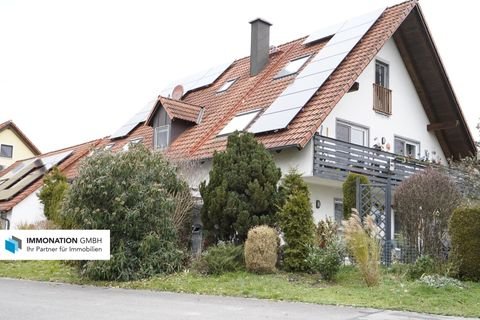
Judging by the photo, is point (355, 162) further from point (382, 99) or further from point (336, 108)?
point (382, 99)

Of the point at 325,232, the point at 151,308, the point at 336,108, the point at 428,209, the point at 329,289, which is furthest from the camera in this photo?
the point at 336,108

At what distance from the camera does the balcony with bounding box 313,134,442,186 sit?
1762cm

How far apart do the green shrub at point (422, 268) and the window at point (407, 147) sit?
9976 millimetres

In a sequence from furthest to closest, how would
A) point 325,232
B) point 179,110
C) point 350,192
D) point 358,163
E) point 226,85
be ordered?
point 226,85 < point 179,110 < point 358,163 < point 350,192 < point 325,232

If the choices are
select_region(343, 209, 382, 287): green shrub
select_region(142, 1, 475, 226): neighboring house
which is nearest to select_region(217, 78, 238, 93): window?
select_region(142, 1, 475, 226): neighboring house

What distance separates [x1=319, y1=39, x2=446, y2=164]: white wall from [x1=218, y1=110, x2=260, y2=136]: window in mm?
2654

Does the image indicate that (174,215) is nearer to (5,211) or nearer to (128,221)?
(128,221)

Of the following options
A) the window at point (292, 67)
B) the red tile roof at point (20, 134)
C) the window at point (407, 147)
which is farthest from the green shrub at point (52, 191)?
the red tile roof at point (20, 134)

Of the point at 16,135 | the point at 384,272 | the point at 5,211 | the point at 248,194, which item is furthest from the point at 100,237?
the point at 16,135

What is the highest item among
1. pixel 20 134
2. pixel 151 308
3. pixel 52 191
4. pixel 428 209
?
pixel 20 134

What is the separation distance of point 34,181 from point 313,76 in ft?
57.2

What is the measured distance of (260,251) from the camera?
45.6 feet

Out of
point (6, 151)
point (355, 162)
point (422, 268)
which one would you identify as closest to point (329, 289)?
point (422, 268)

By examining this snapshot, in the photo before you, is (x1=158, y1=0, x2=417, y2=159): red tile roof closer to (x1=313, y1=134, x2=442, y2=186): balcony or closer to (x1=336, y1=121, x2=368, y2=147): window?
(x1=313, y1=134, x2=442, y2=186): balcony
